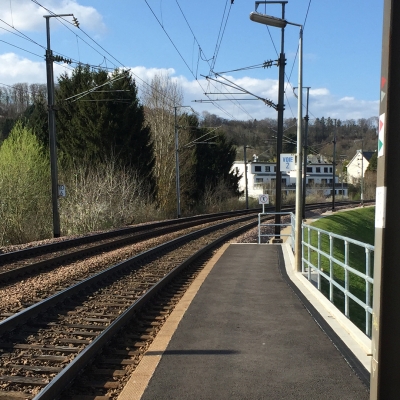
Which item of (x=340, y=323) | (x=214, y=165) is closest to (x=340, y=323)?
(x=340, y=323)

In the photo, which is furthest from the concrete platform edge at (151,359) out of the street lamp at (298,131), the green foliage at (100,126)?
the green foliage at (100,126)

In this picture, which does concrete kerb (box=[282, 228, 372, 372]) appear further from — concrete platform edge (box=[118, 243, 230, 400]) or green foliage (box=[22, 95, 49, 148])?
green foliage (box=[22, 95, 49, 148])

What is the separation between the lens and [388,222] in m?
3.28

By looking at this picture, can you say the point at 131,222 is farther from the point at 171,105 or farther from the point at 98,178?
the point at 171,105

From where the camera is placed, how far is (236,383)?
4.88 m

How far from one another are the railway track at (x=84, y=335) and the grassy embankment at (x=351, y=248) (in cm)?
565

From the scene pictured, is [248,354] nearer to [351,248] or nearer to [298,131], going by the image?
[298,131]

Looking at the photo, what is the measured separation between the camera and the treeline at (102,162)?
26.0 metres

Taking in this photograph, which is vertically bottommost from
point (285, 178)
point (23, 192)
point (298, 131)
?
point (23, 192)

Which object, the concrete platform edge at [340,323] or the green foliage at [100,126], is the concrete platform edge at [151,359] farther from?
the green foliage at [100,126]

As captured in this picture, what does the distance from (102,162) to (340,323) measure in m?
31.2

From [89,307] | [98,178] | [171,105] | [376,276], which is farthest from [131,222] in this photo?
[376,276]

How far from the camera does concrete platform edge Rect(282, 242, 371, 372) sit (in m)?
5.79

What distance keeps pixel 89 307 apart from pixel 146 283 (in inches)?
97.6
